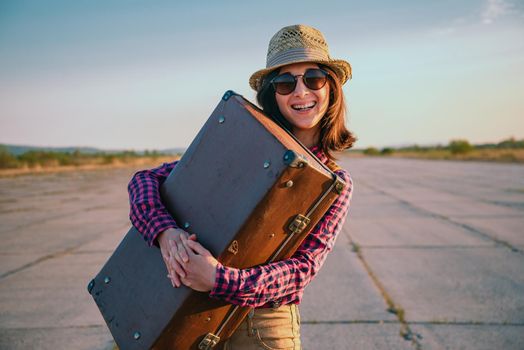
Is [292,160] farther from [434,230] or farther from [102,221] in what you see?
[102,221]

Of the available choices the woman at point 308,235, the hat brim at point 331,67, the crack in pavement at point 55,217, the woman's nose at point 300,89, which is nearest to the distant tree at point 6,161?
the crack in pavement at point 55,217

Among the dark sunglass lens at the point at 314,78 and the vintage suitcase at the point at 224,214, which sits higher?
the dark sunglass lens at the point at 314,78

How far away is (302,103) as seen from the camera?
158 centimetres

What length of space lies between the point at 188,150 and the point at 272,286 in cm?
56

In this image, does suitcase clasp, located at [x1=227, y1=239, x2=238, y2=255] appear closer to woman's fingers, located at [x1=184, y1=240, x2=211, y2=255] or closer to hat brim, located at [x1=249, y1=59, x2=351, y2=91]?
woman's fingers, located at [x1=184, y1=240, x2=211, y2=255]

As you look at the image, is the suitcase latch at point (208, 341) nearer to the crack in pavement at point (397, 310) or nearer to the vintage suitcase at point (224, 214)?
the vintage suitcase at point (224, 214)

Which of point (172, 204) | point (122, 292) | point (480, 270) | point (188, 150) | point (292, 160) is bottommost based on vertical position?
point (480, 270)

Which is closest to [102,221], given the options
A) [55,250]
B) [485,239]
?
[55,250]

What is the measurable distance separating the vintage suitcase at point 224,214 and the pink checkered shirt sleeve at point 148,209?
0.15 feet

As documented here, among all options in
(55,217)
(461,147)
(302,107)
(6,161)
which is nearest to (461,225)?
(302,107)

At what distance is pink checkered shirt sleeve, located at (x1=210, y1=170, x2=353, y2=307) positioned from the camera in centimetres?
113

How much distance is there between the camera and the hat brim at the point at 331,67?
1.59 metres

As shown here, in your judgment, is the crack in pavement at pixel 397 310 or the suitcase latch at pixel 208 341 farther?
the crack in pavement at pixel 397 310

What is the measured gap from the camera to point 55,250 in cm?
564
